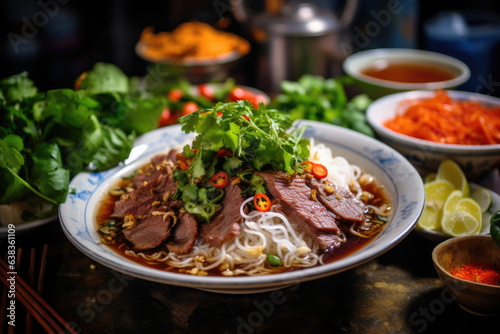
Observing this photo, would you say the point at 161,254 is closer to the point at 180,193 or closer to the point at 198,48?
the point at 180,193

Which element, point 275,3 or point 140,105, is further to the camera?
point 275,3

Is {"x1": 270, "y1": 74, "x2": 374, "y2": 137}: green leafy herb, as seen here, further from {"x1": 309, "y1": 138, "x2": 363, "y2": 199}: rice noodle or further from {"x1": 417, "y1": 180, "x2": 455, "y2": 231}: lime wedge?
{"x1": 417, "y1": 180, "x2": 455, "y2": 231}: lime wedge

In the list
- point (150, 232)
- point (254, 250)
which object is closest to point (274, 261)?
point (254, 250)

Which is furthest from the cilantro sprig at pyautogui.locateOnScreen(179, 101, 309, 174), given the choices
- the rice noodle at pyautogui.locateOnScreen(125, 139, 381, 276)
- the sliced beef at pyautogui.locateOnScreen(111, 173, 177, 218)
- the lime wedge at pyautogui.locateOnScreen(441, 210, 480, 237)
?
the lime wedge at pyautogui.locateOnScreen(441, 210, 480, 237)

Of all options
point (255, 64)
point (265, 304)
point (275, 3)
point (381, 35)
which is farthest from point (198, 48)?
point (265, 304)

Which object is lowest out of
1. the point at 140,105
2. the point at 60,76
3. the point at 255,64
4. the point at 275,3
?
the point at 60,76

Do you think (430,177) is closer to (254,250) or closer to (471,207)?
(471,207)
